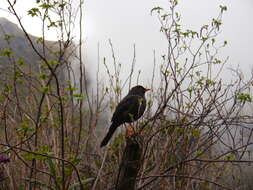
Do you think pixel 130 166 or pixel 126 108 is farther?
pixel 126 108

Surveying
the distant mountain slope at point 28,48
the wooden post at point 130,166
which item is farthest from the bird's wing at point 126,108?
the wooden post at point 130,166

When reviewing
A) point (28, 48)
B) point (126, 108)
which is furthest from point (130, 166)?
point (28, 48)

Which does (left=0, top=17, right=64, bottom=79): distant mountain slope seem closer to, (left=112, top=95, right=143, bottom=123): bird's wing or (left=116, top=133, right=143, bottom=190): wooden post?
(left=112, top=95, right=143, bottom=123): bird's wing

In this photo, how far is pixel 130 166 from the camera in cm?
263

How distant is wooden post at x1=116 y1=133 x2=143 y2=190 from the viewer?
2.61 m

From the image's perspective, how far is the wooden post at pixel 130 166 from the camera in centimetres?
261

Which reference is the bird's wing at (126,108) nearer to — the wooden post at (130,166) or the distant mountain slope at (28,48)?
the distant mountain slope at (28,48)

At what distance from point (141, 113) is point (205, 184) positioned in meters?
1.92

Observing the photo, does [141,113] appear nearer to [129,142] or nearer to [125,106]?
[125,106]

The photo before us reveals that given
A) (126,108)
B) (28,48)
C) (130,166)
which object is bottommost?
(130,166)

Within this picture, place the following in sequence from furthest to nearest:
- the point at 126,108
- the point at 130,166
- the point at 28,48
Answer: the point at 28,48 < the point at 126,108 < the point at 130,166

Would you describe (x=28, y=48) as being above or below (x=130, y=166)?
above

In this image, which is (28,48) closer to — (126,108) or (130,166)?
(126,108)

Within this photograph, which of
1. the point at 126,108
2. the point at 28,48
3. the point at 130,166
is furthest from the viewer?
the point at 28,48
